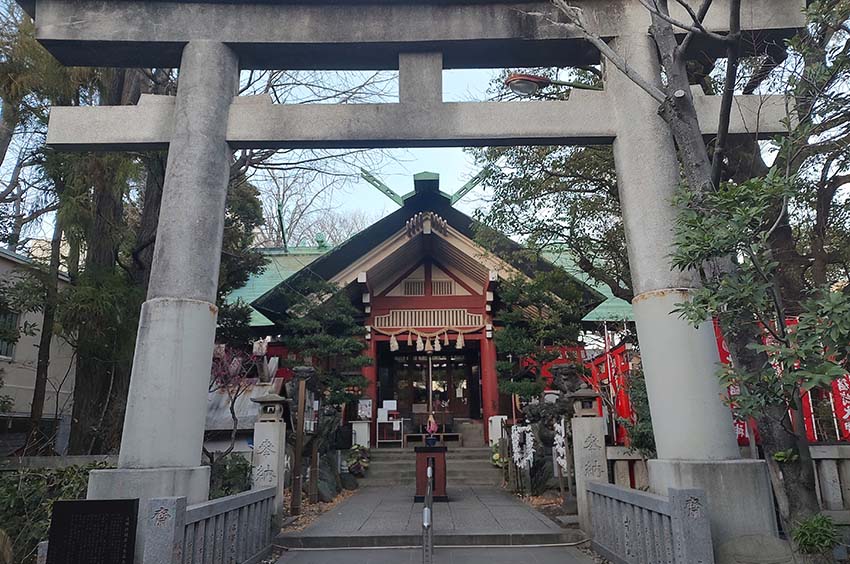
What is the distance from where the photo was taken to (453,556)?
6738 mm

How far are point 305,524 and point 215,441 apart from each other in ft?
20.8

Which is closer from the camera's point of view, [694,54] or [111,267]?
[694,54]

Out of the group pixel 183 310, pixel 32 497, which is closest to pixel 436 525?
pixel 183 310

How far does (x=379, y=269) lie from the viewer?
1658 cm

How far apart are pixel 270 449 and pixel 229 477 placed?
117 centimetres

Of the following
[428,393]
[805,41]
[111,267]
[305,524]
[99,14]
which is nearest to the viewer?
[805,41]

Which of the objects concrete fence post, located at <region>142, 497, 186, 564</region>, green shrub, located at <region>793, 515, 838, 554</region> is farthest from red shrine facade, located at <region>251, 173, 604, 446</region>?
concrete fence post, located at <region>142, 497, 186, 564</region>

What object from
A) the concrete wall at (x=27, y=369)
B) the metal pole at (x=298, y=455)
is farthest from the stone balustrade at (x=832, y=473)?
the concrete wall at (x=27, y=369)

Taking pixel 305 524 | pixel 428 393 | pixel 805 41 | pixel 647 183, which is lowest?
pixel 305 524

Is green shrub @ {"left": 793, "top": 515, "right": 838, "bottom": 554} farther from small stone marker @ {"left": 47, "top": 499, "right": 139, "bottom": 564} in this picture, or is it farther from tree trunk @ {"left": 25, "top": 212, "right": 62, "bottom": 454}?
tree trunk @ {"left": 25, "top": 212, "right": 62, "bottom": 454}

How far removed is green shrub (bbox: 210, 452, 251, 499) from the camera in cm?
859

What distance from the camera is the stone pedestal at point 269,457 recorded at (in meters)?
8.20

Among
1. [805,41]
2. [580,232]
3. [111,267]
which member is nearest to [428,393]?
[580,232]

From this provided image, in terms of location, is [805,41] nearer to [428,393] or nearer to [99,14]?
[99,14]
